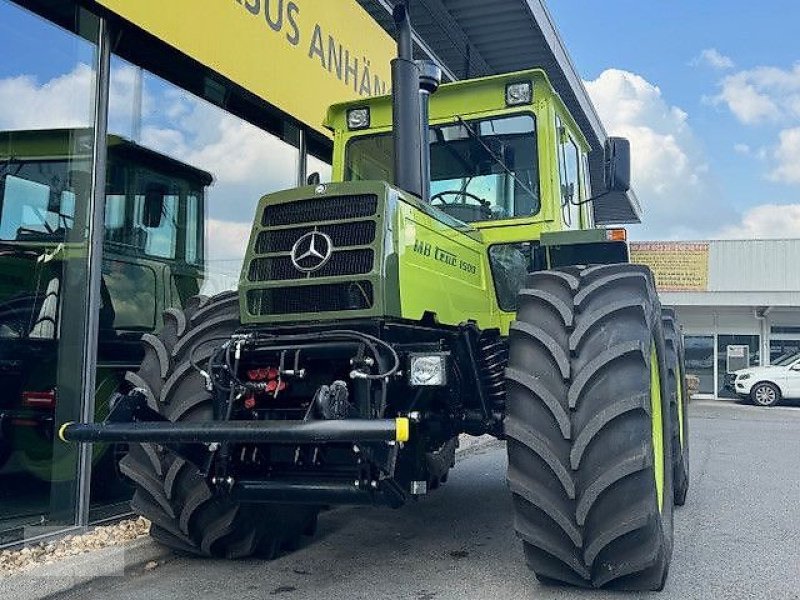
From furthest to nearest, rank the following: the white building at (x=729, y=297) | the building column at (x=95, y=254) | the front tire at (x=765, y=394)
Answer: the white building at (x=729, y=297) < the front tire at (x=765, y=394) < the building column at (x=95, y=254)

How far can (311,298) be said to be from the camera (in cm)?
399

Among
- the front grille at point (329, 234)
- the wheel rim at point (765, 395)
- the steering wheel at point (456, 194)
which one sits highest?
the steering wheel at point (456, 194)

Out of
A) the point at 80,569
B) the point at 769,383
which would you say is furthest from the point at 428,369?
the point at 769,383

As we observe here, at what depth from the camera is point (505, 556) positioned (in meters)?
4.80

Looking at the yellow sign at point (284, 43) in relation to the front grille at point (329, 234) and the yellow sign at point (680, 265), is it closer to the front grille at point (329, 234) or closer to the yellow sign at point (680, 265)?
the front grille at point (329, 234)

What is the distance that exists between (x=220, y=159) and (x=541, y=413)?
468cm

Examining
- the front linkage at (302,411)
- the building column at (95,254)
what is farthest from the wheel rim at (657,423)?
the building column at (95,254)

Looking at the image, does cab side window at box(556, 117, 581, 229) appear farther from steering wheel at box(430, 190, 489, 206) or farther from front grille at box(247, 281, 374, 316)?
front grille at box(247, 281, 374, 316)

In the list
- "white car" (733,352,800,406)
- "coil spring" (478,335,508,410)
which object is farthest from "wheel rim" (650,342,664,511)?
"white car" (733,352,800,406)

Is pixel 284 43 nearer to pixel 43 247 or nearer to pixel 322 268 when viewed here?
pixel 43 247

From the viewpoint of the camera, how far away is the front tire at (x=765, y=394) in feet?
69.9

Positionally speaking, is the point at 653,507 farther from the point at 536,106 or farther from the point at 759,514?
the point at 759,514

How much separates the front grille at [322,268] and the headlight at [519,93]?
193 cm

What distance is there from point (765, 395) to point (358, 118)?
18861mm
